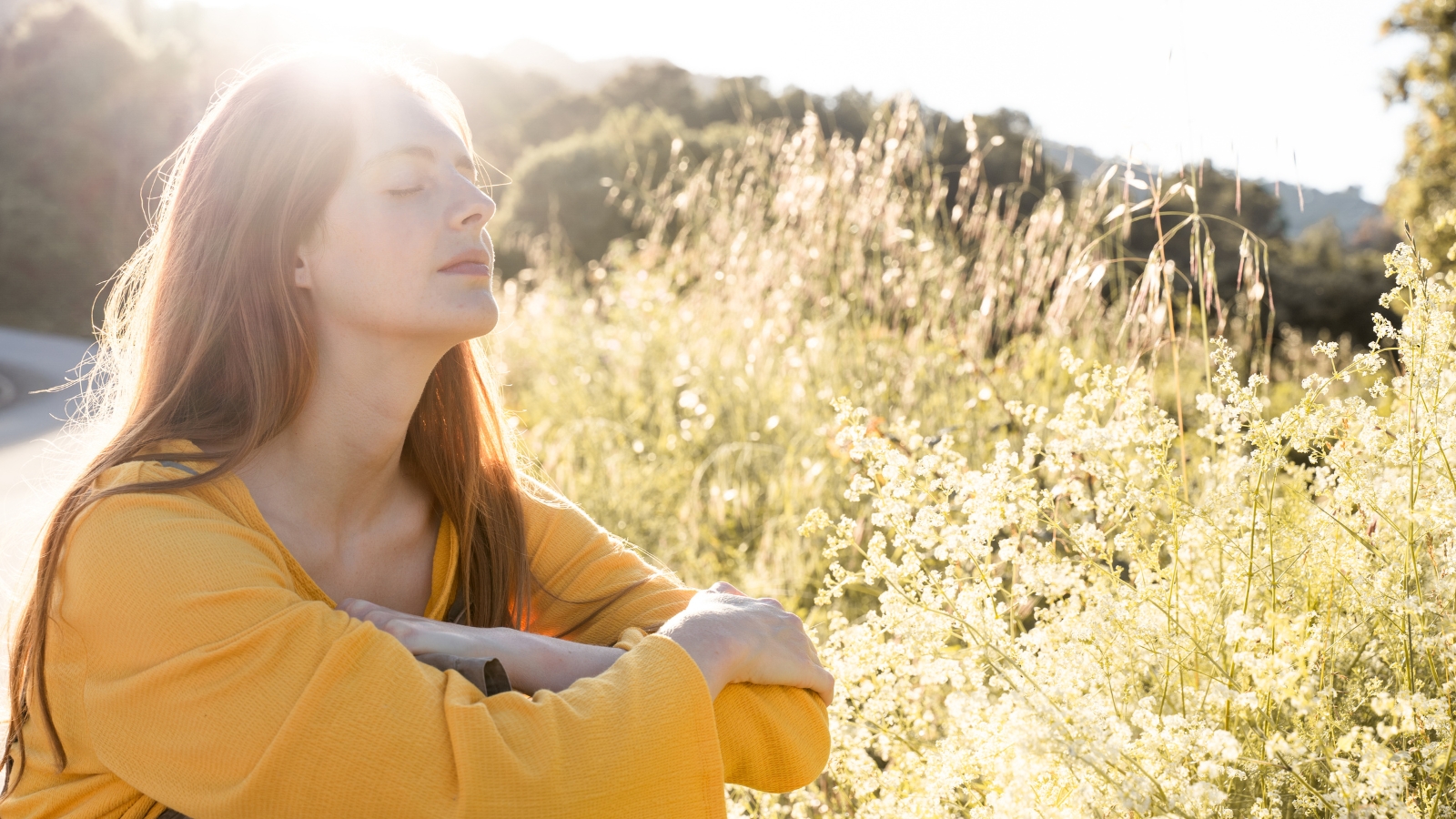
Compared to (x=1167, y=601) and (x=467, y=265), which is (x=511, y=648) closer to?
(x=467, y=265)

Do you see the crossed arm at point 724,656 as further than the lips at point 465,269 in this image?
No

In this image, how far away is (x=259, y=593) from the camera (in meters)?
1.32

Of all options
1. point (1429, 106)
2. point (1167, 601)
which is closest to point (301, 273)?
point (1167, 601)

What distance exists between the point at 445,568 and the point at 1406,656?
1516 millimetres

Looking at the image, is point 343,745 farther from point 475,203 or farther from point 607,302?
point 607,302

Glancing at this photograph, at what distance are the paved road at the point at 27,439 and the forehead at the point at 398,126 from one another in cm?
74

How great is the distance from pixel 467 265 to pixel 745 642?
78 centimetres

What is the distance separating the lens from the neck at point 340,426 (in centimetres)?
176

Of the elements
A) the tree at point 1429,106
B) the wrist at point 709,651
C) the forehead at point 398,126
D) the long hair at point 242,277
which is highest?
the tree at point 1429,106

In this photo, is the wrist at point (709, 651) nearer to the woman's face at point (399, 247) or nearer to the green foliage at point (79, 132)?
the woman's face at point (399, 247)

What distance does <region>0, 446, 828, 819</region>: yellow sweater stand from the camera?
1208 mm

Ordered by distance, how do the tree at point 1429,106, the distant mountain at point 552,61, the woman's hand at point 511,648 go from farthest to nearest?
the distant mountain at point 552,61, the tree at point 1429,106, the woman's hand at point 511,648

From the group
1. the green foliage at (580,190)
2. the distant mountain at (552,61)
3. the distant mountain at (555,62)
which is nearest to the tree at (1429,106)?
the green foliage at (580,190)

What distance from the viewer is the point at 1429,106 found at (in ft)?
42.3
